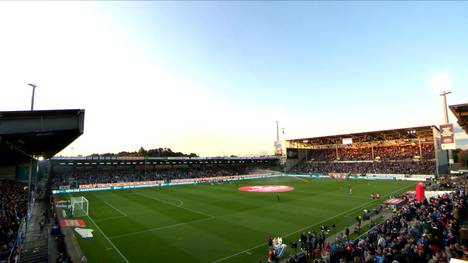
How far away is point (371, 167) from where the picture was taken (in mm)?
69938

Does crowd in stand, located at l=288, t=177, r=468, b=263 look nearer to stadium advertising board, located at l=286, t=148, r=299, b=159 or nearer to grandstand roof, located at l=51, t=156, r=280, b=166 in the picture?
grandstand roof, located at l=51, t=156, r=280, b=166

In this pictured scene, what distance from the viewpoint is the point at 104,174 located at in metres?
61.8

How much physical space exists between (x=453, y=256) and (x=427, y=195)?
72.3ft

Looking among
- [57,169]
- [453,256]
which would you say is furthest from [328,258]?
A: [57,169]

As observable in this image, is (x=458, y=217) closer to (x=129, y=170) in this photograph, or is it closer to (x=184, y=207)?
(x=184, y=207)

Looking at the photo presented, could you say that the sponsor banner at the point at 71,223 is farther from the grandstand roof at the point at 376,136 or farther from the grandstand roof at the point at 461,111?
the grandstand roof at the point at 376,136

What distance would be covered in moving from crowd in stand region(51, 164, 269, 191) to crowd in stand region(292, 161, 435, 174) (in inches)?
1008

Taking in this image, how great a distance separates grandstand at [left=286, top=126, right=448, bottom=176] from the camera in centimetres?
6103

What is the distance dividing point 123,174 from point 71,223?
41116 mm

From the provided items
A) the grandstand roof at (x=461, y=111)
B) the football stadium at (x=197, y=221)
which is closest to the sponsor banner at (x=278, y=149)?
the football stadium at (x=197, y=221)

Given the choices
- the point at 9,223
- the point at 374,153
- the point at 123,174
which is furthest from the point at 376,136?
the point at 9,223

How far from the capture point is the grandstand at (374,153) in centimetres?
6103

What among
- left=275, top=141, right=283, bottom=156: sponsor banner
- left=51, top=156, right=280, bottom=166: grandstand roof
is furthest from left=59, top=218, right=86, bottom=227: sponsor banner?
left=275, top=141, right=283, bottom=156: sponsor banner

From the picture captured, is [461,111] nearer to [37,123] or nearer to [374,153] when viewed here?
[37,123]
